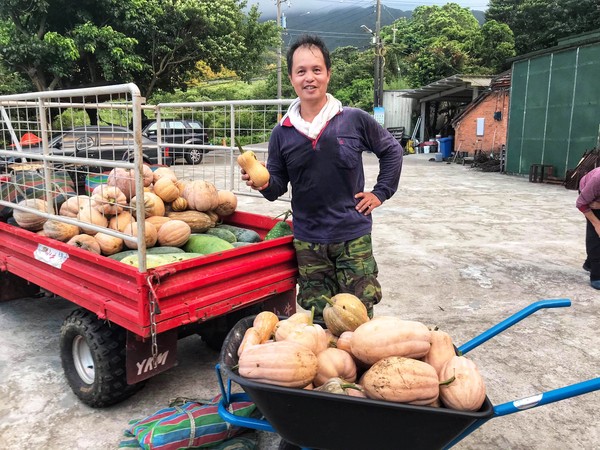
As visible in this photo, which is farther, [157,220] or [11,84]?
[11,84]

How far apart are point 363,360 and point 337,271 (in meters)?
1.27

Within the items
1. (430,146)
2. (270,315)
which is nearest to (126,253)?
(270,315)

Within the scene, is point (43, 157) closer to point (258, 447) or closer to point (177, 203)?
point (177, 203)

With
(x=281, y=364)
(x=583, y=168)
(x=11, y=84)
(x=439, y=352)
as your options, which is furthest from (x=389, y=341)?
(x=11, y=84)

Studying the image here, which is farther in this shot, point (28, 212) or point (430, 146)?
point (430, 146)

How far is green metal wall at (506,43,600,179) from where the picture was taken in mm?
13352

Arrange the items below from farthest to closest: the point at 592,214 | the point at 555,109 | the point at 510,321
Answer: the point at 555,109 → the point at 592,214 → the point at 510,321

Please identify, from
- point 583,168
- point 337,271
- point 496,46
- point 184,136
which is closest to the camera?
point 337,271

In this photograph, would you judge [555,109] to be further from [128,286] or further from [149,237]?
[128,286]

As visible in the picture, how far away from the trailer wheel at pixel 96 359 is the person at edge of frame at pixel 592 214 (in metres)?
4.49

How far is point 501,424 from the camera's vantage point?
2.99 meters

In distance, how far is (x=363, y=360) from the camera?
1930 millimetres

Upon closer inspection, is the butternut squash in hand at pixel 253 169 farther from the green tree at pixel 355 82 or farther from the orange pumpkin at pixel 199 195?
the green tree at pixel 355 82

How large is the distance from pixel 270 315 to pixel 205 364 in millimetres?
1672
